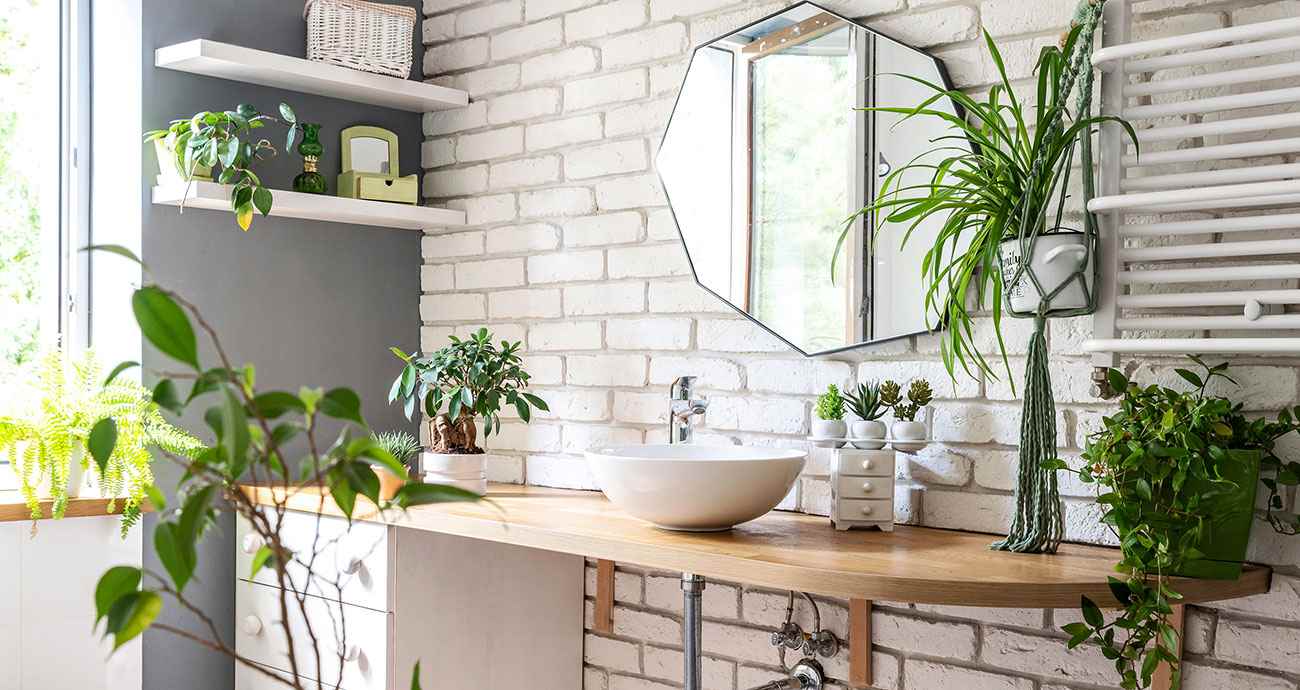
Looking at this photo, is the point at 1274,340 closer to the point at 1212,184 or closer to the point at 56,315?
the point at 1212,184

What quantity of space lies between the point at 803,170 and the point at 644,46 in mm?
514

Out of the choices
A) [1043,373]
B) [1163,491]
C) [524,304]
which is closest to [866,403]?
[1043,373]

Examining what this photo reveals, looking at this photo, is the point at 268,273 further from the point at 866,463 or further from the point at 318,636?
the point at 866,463

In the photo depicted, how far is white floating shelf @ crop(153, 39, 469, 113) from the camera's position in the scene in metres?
2.47

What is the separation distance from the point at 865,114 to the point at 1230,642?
3.47 feet

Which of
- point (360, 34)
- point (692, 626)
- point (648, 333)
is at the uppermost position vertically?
point (360, 34)

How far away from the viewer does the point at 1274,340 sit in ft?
5.08

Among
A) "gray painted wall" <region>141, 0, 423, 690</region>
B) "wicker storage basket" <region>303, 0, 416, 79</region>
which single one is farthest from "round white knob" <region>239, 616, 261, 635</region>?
"wicker storage basket" <region>303, 0, 416, 79</region>

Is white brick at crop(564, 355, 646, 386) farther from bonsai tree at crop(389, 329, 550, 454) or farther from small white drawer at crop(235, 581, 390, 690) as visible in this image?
small white drawer at crop(235, 581, 390, 690)

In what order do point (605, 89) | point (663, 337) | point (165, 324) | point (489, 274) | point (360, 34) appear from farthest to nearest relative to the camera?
point (489, 274), point (360, 34), point (605, 89), point (663, 337), point (165, 324)

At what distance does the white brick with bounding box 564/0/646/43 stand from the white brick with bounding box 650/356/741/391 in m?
0.73

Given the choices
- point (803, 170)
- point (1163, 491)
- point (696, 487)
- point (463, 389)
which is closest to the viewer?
point (1163, 491)

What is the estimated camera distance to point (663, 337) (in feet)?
A: 8.18

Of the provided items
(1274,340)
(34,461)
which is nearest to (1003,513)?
(1274,340)
